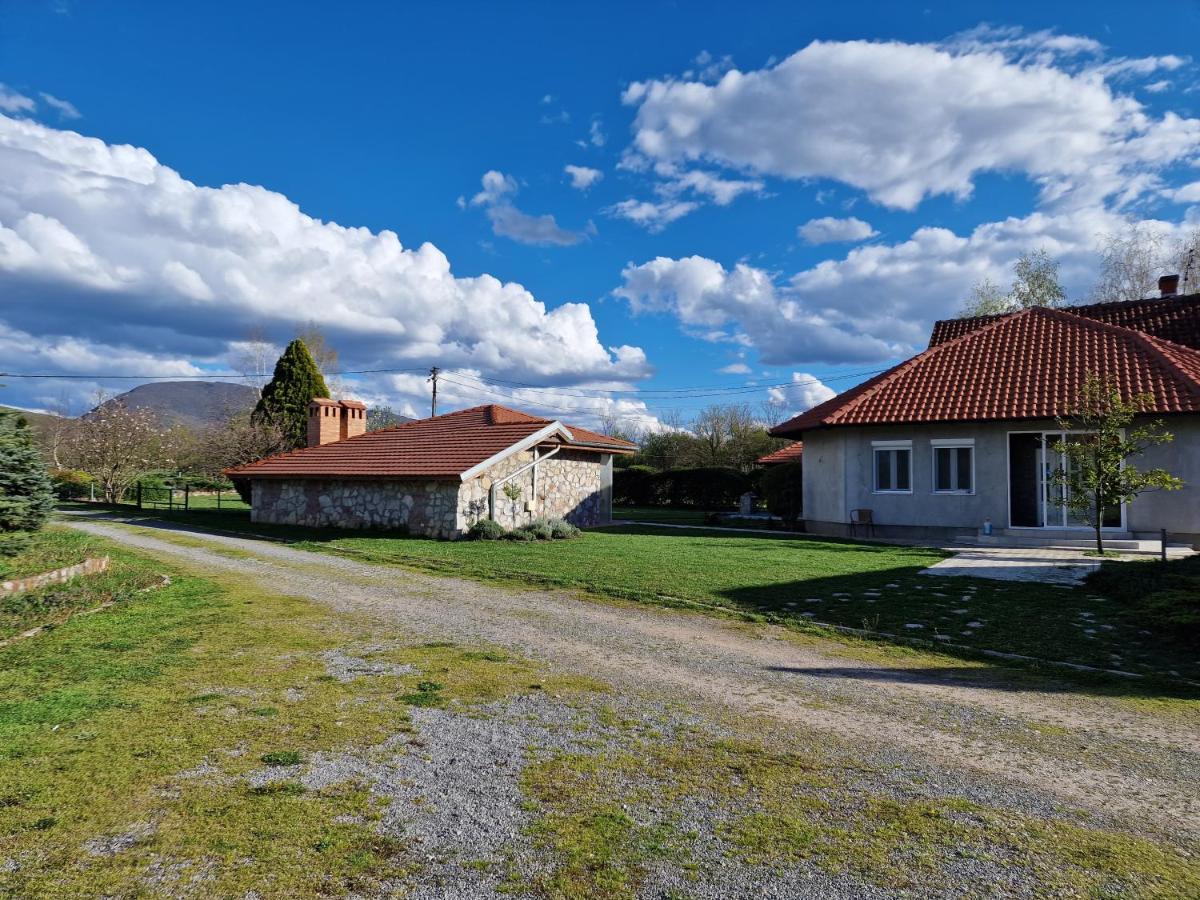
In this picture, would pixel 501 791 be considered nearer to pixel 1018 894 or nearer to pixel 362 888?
pixel 362 888

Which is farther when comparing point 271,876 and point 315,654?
point 315,654

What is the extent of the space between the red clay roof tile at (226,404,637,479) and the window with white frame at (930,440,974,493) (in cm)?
925

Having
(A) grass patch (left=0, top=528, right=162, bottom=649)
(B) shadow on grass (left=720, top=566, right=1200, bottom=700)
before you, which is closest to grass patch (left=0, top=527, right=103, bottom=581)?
(A) grass patch (left=0, top=528, right=162, bottom=649)

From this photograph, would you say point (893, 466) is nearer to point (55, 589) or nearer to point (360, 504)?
point (360, 504)

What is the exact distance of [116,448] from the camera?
32.2m

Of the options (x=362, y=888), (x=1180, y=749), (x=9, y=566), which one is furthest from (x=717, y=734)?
(x=9, y=566)

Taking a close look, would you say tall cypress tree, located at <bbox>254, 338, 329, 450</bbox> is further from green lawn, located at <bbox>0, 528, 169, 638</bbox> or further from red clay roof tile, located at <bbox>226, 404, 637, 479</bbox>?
green lawn, located at <bbox>0, 528, 169, 638</bbox>

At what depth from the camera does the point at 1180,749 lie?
4.73m

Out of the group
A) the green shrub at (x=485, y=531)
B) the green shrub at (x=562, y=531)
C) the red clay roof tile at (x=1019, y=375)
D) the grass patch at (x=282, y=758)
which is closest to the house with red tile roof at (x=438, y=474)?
the green shrub at (x=485, y=531)

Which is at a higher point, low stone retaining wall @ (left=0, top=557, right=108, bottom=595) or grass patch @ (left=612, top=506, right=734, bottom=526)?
grass patch @ (left=612, top=506, right=734, bottom=526)

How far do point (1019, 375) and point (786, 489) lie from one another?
309 inches

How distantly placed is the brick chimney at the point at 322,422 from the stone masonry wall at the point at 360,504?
2106mm

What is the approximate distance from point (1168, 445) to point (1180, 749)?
14.3 meters

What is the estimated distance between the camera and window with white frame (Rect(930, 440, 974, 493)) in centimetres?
1792
